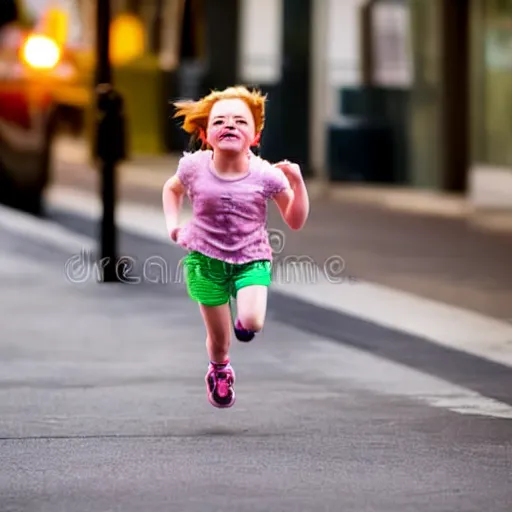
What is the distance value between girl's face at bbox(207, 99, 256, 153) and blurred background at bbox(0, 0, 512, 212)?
698cm

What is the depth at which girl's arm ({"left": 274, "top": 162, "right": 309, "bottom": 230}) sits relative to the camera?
29.9ft

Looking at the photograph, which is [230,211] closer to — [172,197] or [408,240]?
[172,197]

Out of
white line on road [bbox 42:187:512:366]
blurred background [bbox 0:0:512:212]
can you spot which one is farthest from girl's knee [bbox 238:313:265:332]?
blurred background [bbox 0:0:512:212]

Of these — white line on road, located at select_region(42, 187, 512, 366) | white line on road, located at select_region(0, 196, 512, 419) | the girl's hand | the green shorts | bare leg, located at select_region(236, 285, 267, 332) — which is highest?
the girl's hand

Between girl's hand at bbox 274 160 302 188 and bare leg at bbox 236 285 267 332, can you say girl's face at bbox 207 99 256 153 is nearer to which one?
girl's hand at bbox 274 160 302 188

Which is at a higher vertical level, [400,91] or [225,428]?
[400,91]

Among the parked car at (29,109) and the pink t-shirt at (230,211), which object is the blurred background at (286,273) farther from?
the pink t-shirt at (230,211)

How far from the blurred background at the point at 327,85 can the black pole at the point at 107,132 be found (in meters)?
0.81

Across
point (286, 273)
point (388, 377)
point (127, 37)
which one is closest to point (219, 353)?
point (388, 377)

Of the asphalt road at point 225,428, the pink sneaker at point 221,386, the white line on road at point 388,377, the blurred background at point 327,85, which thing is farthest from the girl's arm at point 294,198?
the blurred background at point 327,85

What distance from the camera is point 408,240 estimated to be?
18.5 metres

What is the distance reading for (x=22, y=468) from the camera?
8273 millimetres

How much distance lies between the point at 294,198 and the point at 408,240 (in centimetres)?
945

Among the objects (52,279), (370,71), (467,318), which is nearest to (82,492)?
(467,318)
